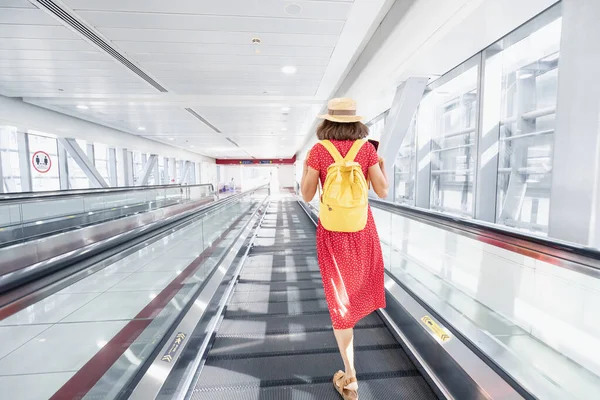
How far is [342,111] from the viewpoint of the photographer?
173 cm

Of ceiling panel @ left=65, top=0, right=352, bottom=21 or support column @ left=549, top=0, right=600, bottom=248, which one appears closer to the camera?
support column @ left=549, top=0, right=600, bottom=248

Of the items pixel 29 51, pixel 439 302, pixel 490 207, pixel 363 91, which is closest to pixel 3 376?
pixel 439 302

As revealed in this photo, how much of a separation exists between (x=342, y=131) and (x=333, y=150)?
0.45 feet

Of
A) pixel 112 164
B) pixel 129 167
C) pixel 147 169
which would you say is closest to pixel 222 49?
pixel 112 164

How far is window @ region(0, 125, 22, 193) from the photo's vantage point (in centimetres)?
894

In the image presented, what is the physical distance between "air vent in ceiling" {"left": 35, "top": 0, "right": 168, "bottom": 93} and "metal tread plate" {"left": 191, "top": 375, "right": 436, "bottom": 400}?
4.83 meters

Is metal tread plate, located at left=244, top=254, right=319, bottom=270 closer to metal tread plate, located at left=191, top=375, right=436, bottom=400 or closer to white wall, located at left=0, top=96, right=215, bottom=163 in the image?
metal tread plate, located at left=191, top=375, right=436, bottom=400

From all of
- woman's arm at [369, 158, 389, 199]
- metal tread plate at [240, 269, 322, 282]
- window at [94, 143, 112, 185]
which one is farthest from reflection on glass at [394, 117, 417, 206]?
window at [94, 143, 112, 185]

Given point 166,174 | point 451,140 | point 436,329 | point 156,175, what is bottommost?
point 436,329

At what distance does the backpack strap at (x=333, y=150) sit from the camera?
1.70m

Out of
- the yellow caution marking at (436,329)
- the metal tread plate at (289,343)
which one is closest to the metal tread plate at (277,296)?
the metal tread plate at (289,343)

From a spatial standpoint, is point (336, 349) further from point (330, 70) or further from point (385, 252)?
point (330, 70)

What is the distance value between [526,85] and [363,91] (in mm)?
3236

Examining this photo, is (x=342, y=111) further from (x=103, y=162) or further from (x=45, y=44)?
(x=103, y=162)
